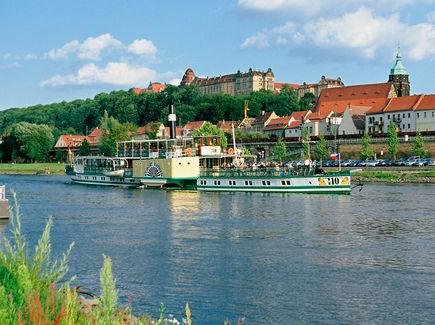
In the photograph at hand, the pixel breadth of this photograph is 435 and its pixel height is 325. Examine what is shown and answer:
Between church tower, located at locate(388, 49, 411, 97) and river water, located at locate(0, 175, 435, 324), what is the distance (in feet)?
321

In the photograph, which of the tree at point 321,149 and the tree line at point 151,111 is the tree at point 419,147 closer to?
the tree at point 321,149

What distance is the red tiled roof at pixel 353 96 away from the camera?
12669cm

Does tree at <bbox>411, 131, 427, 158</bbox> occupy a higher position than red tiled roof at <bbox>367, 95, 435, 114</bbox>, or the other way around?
red tiled roof at <bbox>367, 95, 435, 114</bbox>

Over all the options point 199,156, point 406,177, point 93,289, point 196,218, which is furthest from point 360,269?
point 406,177

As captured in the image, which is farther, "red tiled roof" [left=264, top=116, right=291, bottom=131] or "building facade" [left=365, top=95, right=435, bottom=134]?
"red tiled roof" [left=264, top=116, right=291, bottom=131]

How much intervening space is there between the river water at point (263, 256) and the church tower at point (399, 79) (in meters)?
97.8

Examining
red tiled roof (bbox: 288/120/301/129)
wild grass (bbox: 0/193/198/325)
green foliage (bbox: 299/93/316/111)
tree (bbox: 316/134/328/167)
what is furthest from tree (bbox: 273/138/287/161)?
wild grass (bbox: 0/193/198/325)

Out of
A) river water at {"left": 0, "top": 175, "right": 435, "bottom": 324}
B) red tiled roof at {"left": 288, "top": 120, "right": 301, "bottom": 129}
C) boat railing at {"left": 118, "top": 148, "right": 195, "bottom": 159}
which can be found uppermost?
red tiled roof at {"left": 288, "top": 120, "right": 301, "bottom": 129}

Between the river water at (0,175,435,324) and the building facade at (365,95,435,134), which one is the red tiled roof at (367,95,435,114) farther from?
the river water at (0,175,435,324)

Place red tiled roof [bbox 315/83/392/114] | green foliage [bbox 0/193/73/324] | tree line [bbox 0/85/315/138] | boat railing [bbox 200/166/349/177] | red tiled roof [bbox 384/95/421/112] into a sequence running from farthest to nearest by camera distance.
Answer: tree line [bbox 0/85/315/138], red tiled roof [bbox 315/83/392/114], red tiled roof [bbox 384/95/421/112], boat railing [bbox 200/166/349/177], green foliage [bbox 0/193/73/324]

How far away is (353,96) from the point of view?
129875 mm

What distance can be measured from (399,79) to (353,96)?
14237 millimetres

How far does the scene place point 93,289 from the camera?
17.5 m

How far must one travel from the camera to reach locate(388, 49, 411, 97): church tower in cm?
13575
